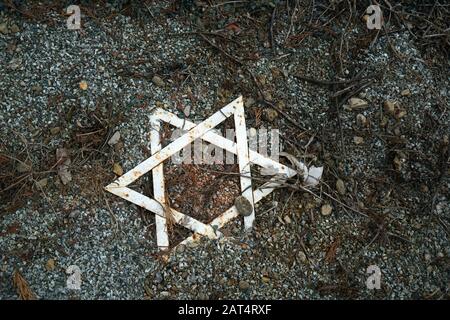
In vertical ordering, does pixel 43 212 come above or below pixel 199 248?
above

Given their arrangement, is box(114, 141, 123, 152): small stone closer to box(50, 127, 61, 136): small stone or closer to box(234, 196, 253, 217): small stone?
box(50, 127, 61, 136): small stone

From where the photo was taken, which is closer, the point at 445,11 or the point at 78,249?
the point at 78,249

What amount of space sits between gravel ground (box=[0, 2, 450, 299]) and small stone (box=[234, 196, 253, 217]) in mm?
58

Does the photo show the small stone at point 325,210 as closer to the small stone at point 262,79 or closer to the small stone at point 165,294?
the small stone at point 262,79

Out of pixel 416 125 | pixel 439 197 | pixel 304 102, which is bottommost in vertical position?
pixel 439 197

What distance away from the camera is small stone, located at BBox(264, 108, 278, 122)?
2184mm

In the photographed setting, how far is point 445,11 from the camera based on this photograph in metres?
2.27

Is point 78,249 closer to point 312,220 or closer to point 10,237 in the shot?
point 10,237

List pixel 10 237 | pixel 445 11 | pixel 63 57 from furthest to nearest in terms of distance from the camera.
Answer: pixel 445 11, pixel 63 57, pixel 10 237

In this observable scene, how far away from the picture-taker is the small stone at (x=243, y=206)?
6.84ft

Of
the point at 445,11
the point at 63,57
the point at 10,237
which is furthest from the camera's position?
the point at 445,11

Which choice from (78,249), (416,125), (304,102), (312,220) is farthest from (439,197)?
(78,249)

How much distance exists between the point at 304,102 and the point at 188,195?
28.5 inches

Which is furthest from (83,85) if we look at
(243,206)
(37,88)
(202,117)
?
(243,206)
